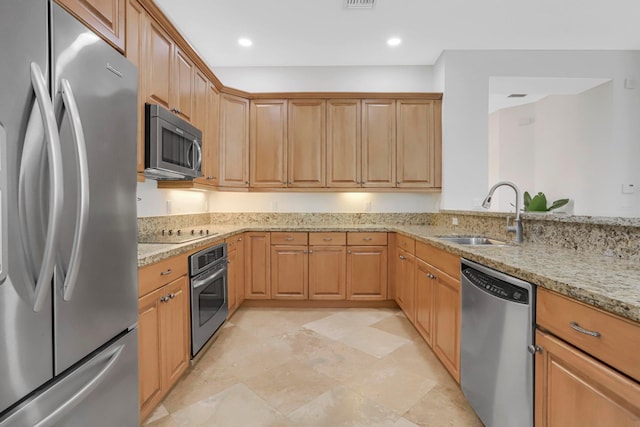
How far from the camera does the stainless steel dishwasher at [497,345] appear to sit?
121 cm

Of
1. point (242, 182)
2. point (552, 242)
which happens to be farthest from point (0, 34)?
point (242, 182)

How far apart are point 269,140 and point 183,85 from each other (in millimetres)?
1273

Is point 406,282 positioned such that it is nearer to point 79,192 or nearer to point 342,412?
point 342,412

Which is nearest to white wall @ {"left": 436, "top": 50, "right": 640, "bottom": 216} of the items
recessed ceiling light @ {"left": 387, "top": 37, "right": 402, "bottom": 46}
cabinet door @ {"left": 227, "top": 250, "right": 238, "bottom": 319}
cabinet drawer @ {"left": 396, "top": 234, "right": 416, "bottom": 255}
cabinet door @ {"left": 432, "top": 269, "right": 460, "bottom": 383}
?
recessed ceiling light @ {"left": 387, "top": 37, "right": 402, "bottom": 46}

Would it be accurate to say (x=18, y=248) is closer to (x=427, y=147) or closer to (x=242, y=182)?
(x=242, y=182)

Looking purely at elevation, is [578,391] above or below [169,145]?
below

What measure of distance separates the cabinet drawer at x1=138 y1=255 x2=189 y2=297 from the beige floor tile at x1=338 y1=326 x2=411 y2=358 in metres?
1.47

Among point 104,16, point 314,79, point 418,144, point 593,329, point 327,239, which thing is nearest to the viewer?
point 593,329

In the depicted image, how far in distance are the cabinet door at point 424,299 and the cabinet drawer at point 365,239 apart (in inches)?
30.3

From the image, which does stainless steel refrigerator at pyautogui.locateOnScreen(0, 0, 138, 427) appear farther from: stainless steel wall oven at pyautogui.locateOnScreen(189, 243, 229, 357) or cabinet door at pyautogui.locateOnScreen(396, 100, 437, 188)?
cabinet door at pyautogui.locateOnScreen(396, 100, 437, 188)

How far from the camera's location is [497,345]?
139 centimetres

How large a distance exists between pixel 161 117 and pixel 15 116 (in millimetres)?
1371

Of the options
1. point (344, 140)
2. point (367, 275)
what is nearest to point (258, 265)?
point (367, 275)

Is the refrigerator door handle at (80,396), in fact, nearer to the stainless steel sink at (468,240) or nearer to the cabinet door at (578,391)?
the cabinet door at (578,391)
